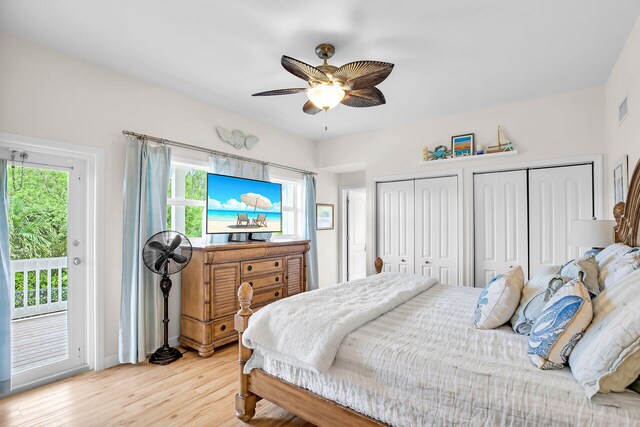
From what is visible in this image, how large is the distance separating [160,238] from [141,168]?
69 centimetres

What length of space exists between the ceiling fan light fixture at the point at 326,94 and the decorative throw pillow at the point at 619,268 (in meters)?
1.96

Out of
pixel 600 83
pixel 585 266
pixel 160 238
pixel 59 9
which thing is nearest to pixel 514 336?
pixel 585 266

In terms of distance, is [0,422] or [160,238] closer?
[0,422]

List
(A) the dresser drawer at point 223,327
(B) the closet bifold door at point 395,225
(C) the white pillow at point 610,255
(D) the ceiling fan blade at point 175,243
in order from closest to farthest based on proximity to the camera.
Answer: (C) the white pillow at point 610,255 → (D) the ceiling fan blade at point 175,243 → (A) the dresser drawer at point 223,327 → (B) the closet bifold door at point 395,225

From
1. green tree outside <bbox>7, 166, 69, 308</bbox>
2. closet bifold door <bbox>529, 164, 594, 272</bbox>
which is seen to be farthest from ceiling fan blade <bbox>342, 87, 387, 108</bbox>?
green tree outside <bbox>7, 166, 69, 308</bbox>

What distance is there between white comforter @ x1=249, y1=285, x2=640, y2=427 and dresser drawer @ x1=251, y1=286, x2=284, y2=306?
1.61m

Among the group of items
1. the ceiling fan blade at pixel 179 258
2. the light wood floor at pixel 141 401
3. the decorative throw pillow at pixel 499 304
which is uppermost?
the ceiling fan blade at pixel 179 258

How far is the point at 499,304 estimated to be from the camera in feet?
5.62

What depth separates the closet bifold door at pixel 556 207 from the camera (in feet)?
10.8

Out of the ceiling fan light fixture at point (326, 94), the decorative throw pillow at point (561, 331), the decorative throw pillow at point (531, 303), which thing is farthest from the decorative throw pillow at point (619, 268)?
the ceiling fan light fixture at point (326, 94)

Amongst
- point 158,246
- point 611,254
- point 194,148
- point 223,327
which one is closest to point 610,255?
point 611,254

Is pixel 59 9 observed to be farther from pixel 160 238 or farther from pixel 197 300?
pixel 197 300

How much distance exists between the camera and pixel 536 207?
3547mm

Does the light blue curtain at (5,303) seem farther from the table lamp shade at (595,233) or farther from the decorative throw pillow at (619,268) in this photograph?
the table lamp shade at (595,233)
